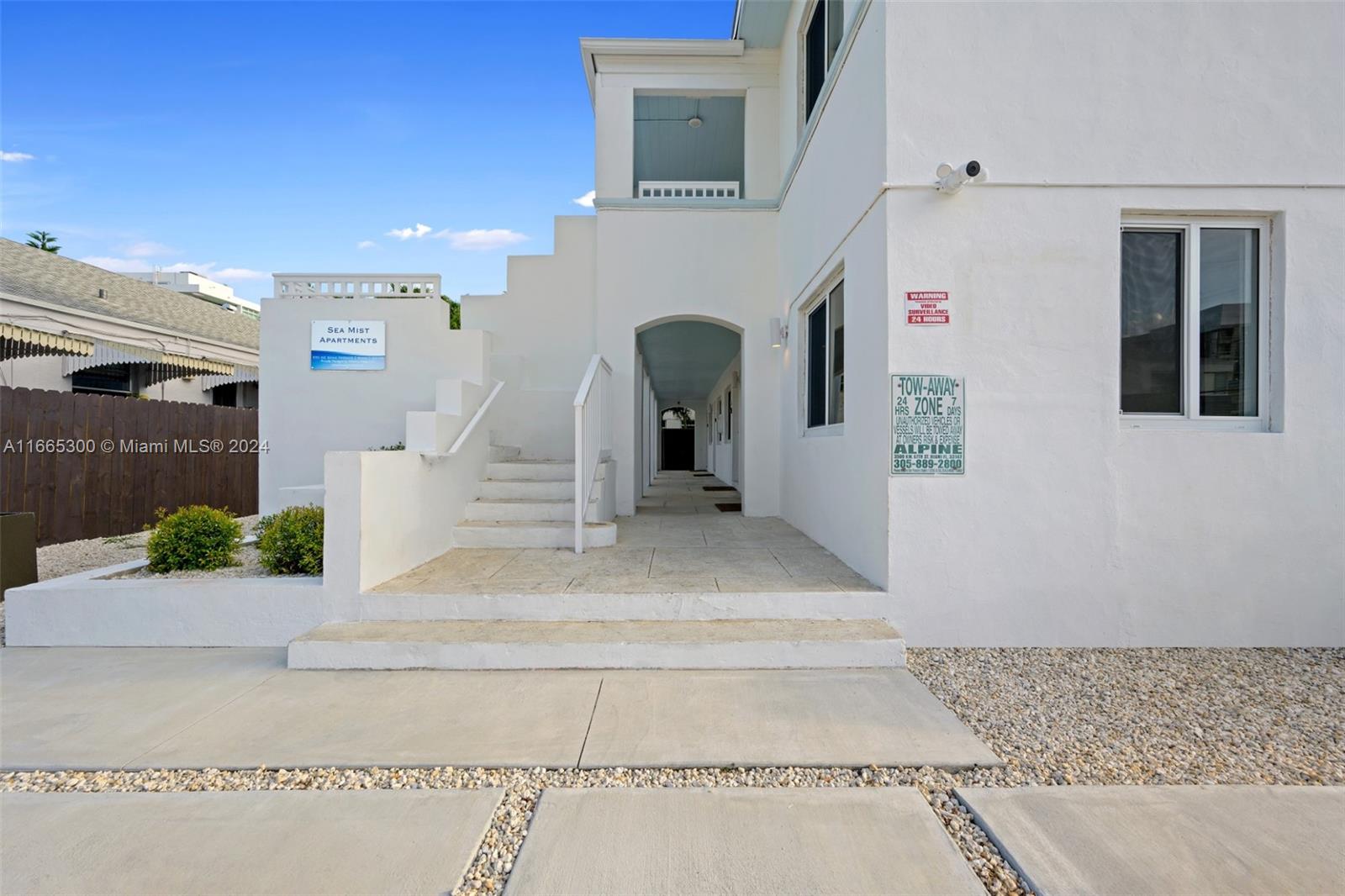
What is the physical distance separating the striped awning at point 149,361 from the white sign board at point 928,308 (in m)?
11.3

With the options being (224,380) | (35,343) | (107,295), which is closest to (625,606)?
(35,343)

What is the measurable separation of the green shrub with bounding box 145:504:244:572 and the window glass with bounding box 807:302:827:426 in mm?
4971

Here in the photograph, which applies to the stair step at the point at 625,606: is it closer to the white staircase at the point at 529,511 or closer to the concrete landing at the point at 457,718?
the concrete landing at the point at 457,718

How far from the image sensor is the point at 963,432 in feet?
12.0

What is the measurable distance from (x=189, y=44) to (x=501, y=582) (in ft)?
31.0

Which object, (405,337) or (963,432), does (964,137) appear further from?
(405,337)

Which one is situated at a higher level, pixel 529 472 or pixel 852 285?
pixel 852 285

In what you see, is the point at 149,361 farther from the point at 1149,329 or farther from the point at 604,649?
the point at 1149,329

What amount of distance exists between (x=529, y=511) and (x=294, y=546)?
1940 mm

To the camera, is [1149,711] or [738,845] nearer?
[738,845]

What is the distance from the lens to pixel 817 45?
19.5 feet

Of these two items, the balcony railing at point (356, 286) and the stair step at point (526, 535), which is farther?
the balcony railing at point (356, 286)

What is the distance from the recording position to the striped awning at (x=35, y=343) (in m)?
7.44

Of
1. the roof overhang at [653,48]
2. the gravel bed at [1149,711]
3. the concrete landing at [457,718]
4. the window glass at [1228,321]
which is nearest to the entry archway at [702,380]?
the roof overhang at [653,48]
